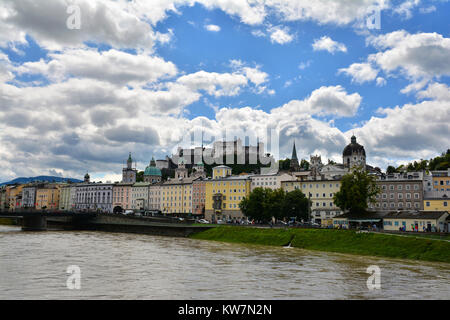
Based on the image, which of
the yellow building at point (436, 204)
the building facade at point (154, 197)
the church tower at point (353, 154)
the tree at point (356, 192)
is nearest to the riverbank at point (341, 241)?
the tree at point (356, 192)

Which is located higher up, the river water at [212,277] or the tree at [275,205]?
the tree at [275,205]

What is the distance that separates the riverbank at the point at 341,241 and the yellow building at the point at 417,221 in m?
11.4

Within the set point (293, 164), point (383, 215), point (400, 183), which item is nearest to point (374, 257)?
point (383, 215)

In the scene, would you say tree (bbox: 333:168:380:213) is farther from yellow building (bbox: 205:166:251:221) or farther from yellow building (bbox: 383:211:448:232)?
yellow building (bbox: 205:166:251:221)

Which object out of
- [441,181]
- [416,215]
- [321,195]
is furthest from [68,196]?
[416,215]

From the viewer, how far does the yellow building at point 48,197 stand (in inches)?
7692

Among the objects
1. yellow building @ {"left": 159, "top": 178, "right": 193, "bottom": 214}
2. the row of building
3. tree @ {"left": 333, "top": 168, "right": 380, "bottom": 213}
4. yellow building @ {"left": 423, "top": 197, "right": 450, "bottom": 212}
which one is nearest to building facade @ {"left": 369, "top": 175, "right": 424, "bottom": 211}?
the row of building

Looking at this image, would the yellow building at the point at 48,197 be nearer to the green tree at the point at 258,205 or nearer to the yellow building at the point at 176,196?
the yellow building at the point at 176,196

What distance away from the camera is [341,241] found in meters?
54.6

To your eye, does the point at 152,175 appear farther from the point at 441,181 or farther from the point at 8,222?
the point at 441,181

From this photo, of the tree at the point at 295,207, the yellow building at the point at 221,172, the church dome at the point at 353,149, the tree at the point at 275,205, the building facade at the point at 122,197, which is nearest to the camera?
the tree at the point at 295,207

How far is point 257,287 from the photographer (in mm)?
25656

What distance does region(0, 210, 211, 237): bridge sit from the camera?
8175 centimetres

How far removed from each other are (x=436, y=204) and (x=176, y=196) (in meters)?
84.4
